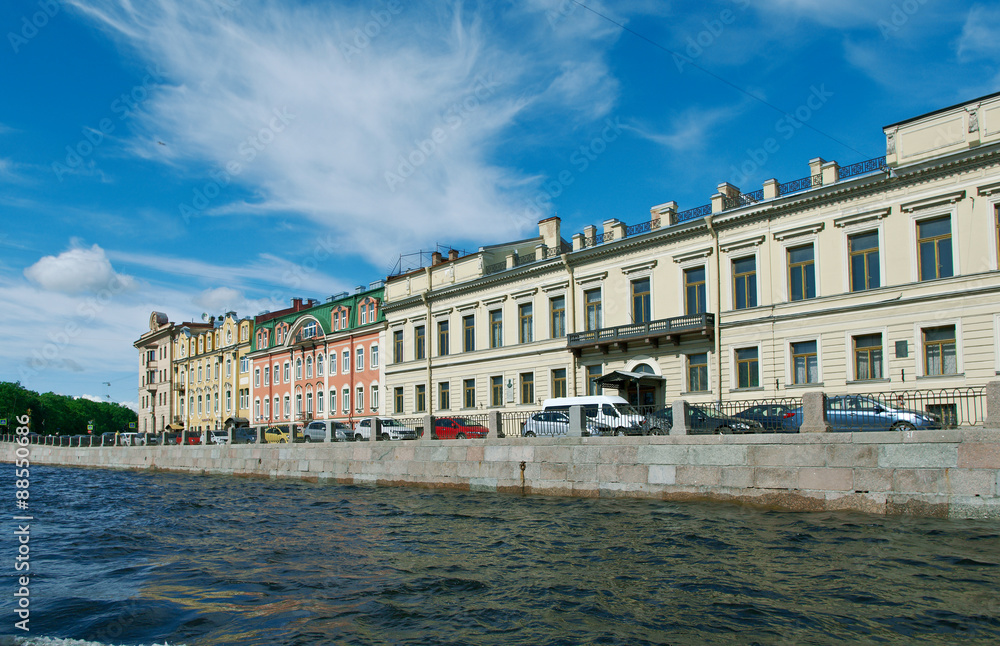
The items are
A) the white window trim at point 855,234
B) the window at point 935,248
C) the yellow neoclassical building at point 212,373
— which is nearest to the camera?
the window at point 935,248

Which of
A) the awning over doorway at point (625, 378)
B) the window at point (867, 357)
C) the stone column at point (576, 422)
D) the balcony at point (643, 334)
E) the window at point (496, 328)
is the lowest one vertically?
the stone column at point (576, 422)

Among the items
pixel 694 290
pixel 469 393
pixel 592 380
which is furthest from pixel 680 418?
pixel 469 393

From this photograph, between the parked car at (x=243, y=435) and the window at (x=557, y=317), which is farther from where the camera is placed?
the parked car at (x=243, y=435)

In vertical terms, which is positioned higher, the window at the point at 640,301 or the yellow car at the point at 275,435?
the window at the point at 640,301

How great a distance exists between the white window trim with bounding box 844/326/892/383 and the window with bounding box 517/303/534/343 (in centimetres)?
1459

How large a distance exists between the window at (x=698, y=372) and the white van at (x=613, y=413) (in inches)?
154

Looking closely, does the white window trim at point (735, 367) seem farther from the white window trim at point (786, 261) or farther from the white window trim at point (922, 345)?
the white window trim at point (922, 345)

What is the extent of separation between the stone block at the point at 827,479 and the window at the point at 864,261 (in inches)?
481

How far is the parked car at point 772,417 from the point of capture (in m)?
15.8

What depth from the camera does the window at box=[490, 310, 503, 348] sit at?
3619 cm

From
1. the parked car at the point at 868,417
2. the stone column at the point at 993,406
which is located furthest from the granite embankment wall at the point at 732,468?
the parked car at the point at 868,417

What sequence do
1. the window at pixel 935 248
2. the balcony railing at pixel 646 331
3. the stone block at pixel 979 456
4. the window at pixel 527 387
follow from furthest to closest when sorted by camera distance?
the window at pixel 527 387, the balcony railing at pixel 646 331, the window at pixel 935 248, the stone block at pixel 979 456

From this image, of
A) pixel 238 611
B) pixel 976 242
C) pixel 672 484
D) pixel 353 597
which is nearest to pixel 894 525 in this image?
pixel 672 484

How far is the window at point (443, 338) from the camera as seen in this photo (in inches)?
1538
